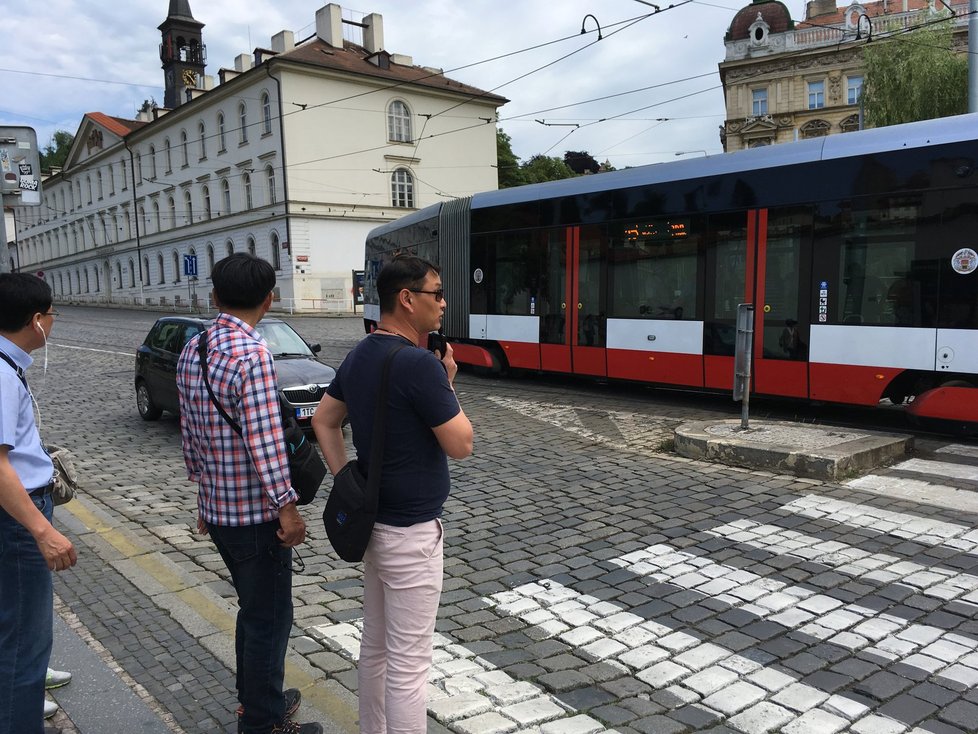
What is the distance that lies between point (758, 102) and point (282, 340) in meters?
53.5

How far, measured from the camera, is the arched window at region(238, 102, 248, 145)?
153 feet

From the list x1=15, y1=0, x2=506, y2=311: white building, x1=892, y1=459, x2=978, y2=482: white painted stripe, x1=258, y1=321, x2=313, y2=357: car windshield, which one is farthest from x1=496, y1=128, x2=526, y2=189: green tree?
x1=892, y1=459, x2=978, y2=482: white painted stripe

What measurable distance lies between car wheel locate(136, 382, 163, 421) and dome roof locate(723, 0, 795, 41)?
2190 inches

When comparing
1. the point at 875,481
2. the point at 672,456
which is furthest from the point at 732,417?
the point at 875,481

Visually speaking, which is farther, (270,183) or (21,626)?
(270,183)

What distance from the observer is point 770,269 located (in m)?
9.87

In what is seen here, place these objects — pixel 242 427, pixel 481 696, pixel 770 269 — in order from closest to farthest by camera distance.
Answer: pixel 242 427 < pixel 481 696 < pixel 770 269

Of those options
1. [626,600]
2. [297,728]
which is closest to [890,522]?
[626,600]

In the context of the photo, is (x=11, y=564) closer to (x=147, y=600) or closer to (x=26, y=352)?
(x=26, y=352)

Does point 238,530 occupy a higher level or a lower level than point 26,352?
lower

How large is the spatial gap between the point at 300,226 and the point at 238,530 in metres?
42.8

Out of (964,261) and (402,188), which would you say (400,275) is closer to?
(964,261)

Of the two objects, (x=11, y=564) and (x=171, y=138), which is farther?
(x=171, y=138)

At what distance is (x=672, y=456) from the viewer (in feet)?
27.2
